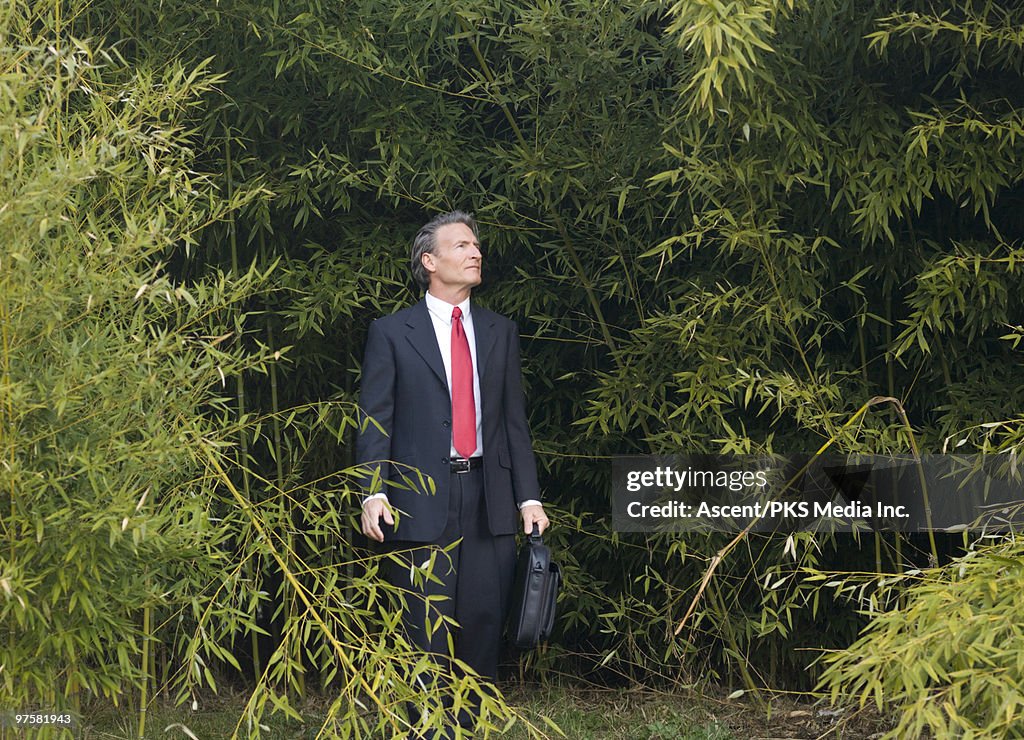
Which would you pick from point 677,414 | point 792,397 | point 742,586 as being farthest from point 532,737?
point 792,397

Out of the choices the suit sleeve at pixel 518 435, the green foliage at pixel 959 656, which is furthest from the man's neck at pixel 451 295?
the green foliage at pixel 959 656

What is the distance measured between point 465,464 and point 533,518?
236 mm

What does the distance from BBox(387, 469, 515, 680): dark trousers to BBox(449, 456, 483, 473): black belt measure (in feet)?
0.04

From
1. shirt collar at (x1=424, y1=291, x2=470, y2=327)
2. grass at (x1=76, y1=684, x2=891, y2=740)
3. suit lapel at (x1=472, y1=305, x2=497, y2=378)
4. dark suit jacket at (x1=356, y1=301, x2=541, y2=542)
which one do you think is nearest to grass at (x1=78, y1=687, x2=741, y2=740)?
grass at (x1=76, y1=684, x2=891, y2=740)

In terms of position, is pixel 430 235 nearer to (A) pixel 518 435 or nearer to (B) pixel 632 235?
(A) pixel 518 435

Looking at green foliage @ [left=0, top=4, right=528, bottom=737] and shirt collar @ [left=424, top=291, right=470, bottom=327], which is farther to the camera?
shirt collar @ [left=424, top=291, right=470, bottom=327]

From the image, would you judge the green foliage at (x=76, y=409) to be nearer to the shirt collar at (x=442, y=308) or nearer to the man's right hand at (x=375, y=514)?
the man's right hand at (x=375, y=514)

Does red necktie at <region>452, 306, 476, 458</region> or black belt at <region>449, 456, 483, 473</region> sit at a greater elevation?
red necktie at <region>452, 306, 476, 458</region>

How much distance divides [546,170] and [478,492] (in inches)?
36.9

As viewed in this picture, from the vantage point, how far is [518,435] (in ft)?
10.9

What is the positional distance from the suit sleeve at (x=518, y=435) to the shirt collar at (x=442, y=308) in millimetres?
155

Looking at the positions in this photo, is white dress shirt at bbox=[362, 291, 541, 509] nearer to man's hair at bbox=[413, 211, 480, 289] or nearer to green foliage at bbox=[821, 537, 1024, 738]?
man's hair at bbox=[413, 211, 480, 289]

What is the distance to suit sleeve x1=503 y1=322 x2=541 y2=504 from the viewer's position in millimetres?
3299

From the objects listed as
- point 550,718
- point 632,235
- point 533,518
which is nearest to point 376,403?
point 533,518
